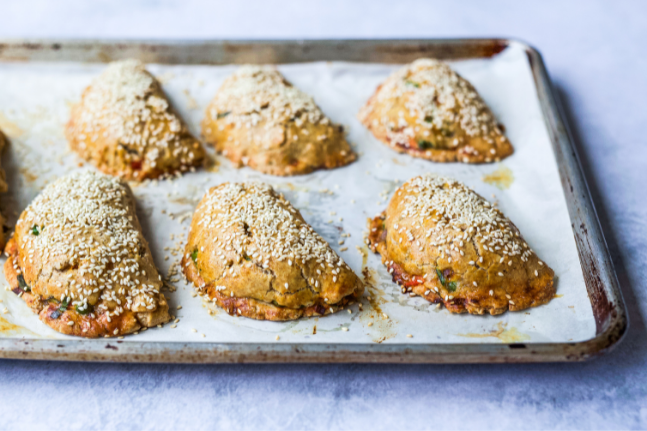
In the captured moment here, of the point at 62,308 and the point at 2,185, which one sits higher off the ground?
the point at 2,185

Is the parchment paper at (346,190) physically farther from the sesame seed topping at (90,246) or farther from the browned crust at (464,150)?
the sesame seed topping at (90,246)

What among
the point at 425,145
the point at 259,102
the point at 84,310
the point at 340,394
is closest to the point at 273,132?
the point at 259,102

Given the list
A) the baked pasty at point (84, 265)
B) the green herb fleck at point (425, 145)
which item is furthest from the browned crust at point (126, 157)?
the green herb fleck at point (425, 145)

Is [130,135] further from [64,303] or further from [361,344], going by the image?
[361,344]

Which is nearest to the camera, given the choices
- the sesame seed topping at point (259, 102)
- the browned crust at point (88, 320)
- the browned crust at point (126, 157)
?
the browned crust at point (88, 320)

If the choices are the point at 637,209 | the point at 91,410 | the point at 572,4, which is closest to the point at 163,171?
the point at 91,410

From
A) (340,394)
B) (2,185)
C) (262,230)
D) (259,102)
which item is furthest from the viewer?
(259,102)

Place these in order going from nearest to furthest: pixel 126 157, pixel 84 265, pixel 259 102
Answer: pixel 84 265 < pixel 126 157 < pixel 259 102

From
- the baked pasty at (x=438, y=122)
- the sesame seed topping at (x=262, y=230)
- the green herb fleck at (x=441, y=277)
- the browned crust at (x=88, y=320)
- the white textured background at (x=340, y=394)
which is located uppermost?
the baked pasty at (x=438, y=122)
